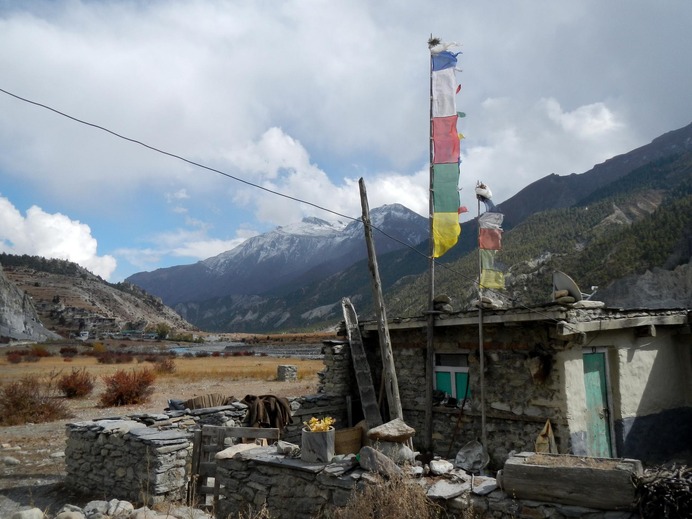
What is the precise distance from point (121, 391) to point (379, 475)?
16929mm

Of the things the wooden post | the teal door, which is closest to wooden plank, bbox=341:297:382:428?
the wooden post

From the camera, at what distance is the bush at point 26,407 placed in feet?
51.2

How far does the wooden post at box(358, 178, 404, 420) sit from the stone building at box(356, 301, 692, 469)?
949 millimetres

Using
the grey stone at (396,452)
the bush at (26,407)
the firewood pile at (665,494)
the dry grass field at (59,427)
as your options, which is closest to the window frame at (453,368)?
the grey stone at (396,452)

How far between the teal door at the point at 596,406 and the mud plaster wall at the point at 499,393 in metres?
1.00

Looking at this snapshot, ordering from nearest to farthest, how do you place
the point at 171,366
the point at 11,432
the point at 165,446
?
the point at 165,446, the point at 11,432, the point at 171,366

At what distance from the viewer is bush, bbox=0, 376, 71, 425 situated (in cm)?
1561

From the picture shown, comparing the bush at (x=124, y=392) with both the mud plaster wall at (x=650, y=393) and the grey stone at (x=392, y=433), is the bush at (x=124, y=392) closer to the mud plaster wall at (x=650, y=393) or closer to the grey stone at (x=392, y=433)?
the grey stone at (x=392, y=433)

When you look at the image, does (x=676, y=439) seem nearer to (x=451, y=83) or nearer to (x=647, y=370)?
(x=647, y=370)

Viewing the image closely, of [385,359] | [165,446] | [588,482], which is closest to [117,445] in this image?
[165,446]

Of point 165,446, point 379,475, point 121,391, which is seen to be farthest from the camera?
point 121,391

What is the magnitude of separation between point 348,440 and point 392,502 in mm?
4251

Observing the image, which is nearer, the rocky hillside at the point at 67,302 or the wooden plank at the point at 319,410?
the wooden plank at the point at 319,410

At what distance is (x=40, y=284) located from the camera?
106 meters
